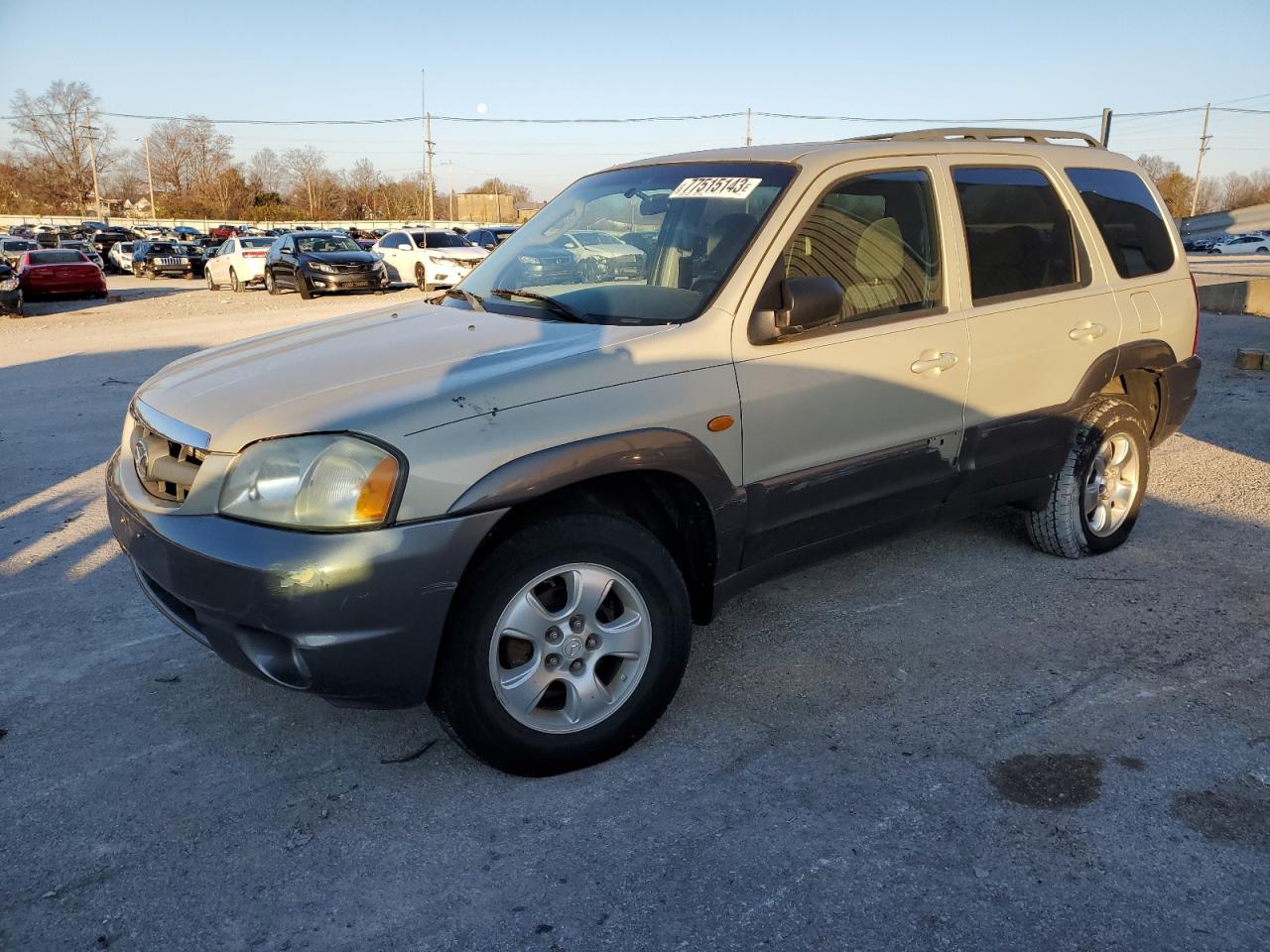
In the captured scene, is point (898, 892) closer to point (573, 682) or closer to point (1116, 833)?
point (1116, 833)

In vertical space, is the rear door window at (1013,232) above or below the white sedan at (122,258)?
above

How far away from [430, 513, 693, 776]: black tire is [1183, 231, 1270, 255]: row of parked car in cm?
5191

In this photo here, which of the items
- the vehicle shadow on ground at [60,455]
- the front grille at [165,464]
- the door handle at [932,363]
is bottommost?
the vehicle shadow on ground at [60,455]

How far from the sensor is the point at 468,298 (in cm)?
400

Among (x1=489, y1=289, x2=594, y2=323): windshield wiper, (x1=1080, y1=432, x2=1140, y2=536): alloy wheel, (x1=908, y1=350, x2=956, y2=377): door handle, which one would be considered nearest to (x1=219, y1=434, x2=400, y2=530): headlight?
(x1=489, y1=289, x2=594, y2=323): windshield wiper

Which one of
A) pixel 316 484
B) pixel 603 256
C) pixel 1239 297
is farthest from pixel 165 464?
pixel 1239 297

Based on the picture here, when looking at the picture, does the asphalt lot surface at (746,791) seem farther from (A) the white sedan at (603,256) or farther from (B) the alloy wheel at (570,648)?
(A) the white sedan at (603,256)

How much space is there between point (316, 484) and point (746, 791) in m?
1.51

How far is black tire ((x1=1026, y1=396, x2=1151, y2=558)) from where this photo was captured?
14.8ft

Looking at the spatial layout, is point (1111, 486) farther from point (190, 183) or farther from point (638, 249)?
point (190, 183)

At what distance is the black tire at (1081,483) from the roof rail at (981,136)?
1.28m

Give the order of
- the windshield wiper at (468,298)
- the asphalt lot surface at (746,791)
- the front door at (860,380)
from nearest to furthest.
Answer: the asphalt lot surface at (746,791) < the front door at (860,380) < the windshield wiper at (468,298)

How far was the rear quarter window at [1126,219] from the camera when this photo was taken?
4.52m

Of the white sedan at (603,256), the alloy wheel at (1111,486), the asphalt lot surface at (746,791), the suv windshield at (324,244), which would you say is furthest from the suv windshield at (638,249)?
the suv windshield at (324,244)
